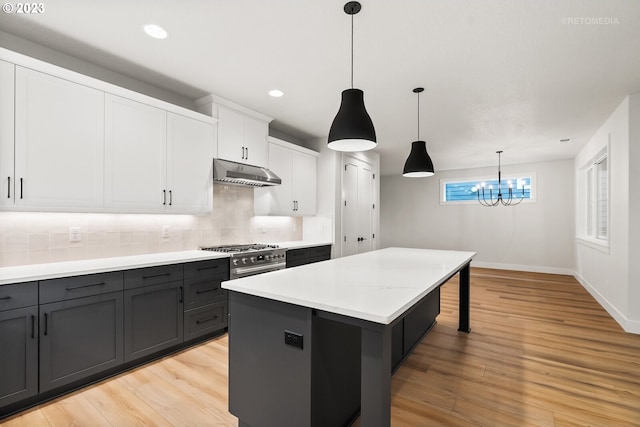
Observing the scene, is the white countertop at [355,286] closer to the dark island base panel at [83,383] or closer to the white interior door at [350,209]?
the dark island base panel at [83,383]

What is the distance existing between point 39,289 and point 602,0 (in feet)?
13.4

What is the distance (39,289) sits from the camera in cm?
199

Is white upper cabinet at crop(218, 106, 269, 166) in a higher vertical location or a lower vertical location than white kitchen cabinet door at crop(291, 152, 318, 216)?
higher

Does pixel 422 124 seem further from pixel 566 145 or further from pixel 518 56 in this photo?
pixel 566 145

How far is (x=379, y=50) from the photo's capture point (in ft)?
8.07

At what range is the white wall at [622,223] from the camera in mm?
3301

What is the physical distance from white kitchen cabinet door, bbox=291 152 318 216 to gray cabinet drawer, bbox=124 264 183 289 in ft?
7.24

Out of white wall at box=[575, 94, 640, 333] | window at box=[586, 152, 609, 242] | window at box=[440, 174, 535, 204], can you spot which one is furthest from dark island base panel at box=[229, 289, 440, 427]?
window at box=[440, 174, 535, 204]

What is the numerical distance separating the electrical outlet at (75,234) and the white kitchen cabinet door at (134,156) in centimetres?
37

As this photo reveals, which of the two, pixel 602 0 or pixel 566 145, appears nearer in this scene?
pixel 602 0

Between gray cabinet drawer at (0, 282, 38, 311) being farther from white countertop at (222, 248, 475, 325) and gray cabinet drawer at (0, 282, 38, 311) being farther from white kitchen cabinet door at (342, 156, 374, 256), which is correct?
white kitchen cabinet door at (342, 156, 374, 256)

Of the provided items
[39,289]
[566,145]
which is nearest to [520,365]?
[39,289]

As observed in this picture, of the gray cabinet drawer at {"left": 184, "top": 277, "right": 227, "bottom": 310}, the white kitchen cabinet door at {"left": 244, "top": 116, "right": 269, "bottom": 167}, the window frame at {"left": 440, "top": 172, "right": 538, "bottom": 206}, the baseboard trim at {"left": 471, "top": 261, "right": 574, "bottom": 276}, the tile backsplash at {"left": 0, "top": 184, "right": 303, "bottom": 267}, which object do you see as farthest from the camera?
the window frame at {"left": 440, "top": 172, "right": 538, "bottom": 206}

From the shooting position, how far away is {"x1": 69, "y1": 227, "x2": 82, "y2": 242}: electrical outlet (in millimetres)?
2562
